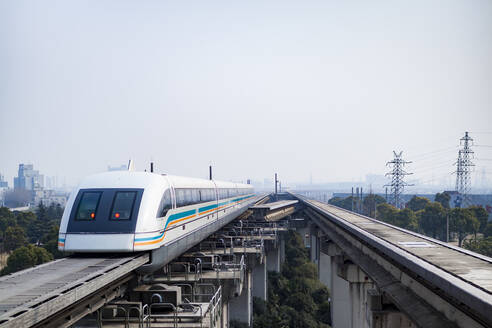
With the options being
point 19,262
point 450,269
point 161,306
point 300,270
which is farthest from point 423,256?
point 300,270

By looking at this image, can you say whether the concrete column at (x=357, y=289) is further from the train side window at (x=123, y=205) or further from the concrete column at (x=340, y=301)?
the train side window at (x=123, y=205)

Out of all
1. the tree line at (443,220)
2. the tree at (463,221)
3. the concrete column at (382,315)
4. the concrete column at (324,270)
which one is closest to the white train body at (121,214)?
the concrete column at (382,315)

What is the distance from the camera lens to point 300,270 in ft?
188

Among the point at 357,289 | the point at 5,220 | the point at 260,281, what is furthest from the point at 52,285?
the point at 5,220

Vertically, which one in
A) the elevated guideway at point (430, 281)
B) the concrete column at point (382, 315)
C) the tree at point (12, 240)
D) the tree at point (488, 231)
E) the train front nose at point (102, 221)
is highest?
the train front nose at point (102, 221)

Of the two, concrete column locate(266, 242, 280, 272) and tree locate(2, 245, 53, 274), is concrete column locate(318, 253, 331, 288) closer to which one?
concrete column locate(266, 242, 280, 272)

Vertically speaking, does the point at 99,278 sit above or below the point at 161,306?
above

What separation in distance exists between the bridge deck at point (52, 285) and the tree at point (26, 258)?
34.4 m

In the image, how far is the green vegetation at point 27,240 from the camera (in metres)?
42.8

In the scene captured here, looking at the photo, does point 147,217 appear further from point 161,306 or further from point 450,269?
point 450,269

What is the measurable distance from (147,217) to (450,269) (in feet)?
27.3

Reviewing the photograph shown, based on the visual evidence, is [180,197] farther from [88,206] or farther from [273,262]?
[273,262]

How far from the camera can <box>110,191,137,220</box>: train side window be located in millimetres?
12891

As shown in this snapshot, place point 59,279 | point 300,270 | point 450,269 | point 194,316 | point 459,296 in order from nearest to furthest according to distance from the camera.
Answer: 1. point 459,296
2. point 59,279
3. point 450,269
4. point 194,316
5. point 300,270
